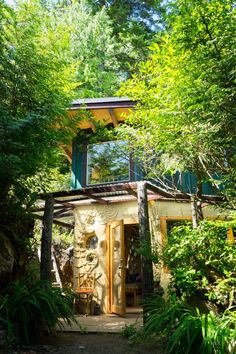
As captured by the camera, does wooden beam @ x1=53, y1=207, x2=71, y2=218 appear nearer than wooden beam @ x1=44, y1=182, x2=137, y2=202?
No

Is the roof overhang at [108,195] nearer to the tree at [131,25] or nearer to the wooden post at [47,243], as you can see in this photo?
the wooden post at [47,243]

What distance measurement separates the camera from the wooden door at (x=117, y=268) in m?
6.35

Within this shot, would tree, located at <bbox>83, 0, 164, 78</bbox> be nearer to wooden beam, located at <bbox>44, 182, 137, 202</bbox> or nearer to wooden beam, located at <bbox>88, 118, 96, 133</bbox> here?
wooden beam, located at <bbox>88, 118, 96, 133</bbox>

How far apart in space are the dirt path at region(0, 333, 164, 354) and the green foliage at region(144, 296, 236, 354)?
396mm

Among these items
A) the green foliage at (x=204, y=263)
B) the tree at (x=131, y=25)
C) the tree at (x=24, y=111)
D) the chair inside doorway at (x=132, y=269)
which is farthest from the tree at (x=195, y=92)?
the tree at (x=131, y=25)

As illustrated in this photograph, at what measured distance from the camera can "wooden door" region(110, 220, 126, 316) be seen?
6348 millimetres

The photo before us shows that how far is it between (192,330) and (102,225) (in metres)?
4.54

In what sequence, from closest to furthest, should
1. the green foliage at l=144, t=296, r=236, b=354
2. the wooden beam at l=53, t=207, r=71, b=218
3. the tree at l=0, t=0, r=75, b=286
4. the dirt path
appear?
the green foliage at l=144, t=296, r=236, b=354 → the dirt path → the tree at l=0, t=0, r=75, b=286 → the wooden beam at l=53, t=207, r=71, b=218

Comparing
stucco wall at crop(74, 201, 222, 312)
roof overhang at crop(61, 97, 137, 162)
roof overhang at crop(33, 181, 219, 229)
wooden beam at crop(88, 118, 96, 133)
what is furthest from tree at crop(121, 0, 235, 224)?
wooden beam at crop(88, 118, 96, 133)

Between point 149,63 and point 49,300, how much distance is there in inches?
140

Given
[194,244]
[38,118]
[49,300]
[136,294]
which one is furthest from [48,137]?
[136,294]

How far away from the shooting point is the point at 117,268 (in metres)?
6.65

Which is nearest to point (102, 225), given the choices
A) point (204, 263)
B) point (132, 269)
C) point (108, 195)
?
point (108, 195)

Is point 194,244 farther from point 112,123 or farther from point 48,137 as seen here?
point 112,123
